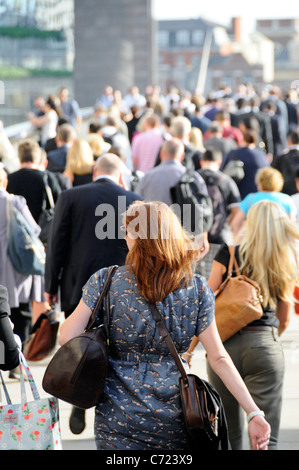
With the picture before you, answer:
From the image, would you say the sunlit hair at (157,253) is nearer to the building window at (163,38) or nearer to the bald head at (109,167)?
the bald head at (109,167)

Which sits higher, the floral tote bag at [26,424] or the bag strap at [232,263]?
the bag strap at [232,263]

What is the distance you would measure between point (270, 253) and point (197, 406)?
1.64m

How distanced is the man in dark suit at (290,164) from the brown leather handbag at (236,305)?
594 cm

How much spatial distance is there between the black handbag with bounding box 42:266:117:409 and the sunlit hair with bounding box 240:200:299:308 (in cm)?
158

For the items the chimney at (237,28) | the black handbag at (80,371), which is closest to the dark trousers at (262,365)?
the black handbag at (80,371)

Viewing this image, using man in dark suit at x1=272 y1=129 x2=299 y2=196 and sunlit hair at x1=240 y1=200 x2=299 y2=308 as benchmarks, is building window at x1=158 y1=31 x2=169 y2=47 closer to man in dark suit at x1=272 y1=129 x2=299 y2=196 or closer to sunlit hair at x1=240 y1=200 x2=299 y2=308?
man in dark suit at x1=272 y1=129 x2=299 y2=196

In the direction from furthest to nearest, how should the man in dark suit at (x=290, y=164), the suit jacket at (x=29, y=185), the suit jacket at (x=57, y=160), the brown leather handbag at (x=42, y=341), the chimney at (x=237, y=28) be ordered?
1. the chimney at (x=237, y=28)
2. the man in dark suit at (x=290, y=164)
3. the suit jacket at (x=57, y=160)
4. the suit jacket at (x=29, y=185)
5. the brown leather handbag at (x=42, y=341)

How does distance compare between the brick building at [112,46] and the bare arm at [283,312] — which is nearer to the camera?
the bare arm at [283,312]

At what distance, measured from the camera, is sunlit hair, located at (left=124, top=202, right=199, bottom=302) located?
3299 mm

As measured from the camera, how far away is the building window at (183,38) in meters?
117

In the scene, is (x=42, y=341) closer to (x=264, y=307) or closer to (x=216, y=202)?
(x=264, y=307)

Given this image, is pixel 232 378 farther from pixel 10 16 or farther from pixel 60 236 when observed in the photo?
pixel 10 16

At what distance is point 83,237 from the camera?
562 centimetres

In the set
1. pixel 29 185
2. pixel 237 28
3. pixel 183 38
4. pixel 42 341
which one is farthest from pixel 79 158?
pixel 237 28
